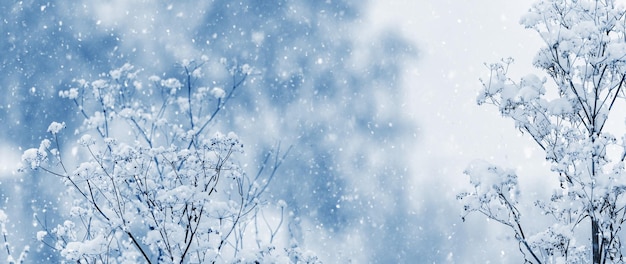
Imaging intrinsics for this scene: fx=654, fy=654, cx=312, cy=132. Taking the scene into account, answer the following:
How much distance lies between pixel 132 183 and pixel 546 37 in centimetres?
443

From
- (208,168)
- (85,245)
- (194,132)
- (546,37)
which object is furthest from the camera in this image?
(194,132)

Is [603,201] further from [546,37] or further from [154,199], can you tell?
[154,199]

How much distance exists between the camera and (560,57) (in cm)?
652

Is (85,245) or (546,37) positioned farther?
(546,37)

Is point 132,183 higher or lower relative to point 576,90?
lower

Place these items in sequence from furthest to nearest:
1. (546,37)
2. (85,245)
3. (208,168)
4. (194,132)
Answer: (194,132) → (208,168) → (546,37) → (85,245)

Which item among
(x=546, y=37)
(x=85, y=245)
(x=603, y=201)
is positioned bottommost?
(x=85, y=245)

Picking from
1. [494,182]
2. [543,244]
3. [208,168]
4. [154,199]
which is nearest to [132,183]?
[154,199]

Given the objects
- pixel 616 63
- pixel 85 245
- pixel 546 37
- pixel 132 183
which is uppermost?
pixel 546 37

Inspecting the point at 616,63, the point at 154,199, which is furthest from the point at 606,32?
the point at 154,199

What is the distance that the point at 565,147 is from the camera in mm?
6336

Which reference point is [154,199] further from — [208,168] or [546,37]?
[546,37]

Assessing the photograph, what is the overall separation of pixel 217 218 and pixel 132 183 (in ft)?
3.15

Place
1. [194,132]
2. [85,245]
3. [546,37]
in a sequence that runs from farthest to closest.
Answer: [194,132] < [546,37] < [85,245]
